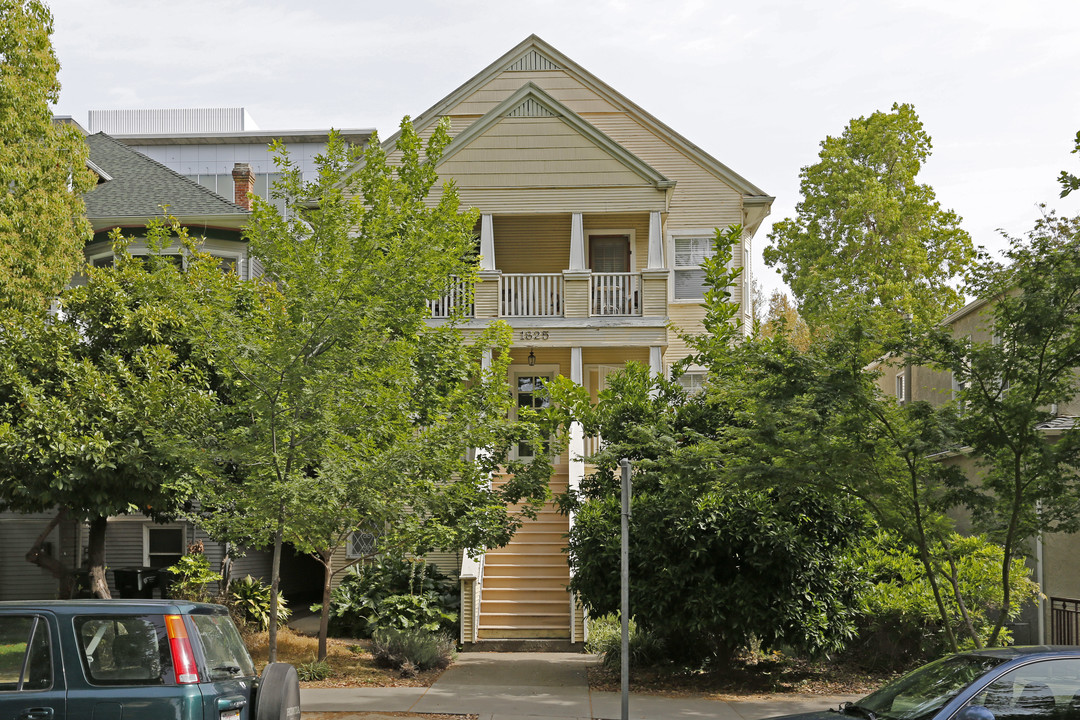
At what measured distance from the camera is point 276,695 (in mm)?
6871

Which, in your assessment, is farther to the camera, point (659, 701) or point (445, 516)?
point (445, 516)

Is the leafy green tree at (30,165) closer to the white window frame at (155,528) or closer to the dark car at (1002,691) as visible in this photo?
the white window frame at (155,528)

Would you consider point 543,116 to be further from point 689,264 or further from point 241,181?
point 241,181

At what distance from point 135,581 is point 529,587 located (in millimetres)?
7467

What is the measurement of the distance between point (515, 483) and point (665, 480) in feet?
9.78

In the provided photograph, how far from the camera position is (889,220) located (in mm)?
29406

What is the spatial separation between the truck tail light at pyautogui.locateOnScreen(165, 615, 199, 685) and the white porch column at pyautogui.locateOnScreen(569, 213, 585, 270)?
44.3 ft

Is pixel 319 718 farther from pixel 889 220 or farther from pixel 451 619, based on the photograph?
pixel 889 220

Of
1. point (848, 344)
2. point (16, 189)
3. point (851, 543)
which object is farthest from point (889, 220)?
point (16, 189)

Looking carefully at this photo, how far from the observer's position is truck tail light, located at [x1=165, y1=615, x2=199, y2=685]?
21.1ft

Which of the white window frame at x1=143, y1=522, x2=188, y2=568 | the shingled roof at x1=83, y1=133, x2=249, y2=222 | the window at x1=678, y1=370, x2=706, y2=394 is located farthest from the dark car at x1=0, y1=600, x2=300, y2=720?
the window at x1=678, y1=370, x2=706, y2=394

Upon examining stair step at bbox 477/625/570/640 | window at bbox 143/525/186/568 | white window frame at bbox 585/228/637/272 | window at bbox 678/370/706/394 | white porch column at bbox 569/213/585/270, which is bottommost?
stair step at bbox 477/625/570/640

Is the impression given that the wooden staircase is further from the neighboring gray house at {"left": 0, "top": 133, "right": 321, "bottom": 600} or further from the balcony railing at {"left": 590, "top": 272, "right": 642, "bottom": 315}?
the neighboring gray house at {"left": 0, "top": 133, "right": 321, "bottom": 600}

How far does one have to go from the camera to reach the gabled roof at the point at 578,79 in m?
22.9
